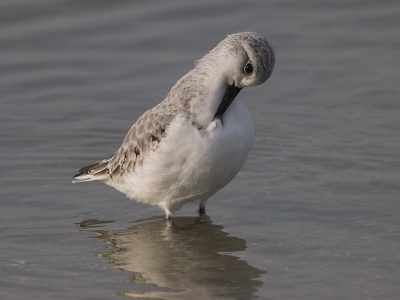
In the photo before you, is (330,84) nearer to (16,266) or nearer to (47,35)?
(47,35)

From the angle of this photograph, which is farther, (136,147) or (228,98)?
(136,147)

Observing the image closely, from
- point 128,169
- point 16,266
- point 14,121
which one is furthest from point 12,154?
point 16,266

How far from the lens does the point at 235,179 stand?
916cm

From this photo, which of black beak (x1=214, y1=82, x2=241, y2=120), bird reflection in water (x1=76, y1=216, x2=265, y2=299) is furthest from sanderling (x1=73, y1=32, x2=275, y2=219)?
bird reflection in water (x1=76, y1=216, x2=265, y2=299)

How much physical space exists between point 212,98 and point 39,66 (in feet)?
22.9

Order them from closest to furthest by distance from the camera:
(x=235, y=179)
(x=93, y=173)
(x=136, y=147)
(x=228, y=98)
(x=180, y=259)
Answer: (x=180, y=259)
(x=228, y=98)
(x=136, y=147)
(x=93, y=173)
(x=235, y=179)

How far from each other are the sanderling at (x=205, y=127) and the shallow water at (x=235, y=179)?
65 centimetres

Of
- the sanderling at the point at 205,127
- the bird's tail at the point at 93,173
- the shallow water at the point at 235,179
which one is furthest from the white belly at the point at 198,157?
the bird's tail at the point at 93,173

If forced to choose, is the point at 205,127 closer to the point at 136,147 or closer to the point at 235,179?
the point at 136,147

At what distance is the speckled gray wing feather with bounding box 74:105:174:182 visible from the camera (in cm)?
748

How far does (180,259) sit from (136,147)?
4.81 feet

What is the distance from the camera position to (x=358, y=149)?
973cm

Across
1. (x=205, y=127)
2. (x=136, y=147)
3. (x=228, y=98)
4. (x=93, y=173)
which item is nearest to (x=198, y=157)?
(x=205, y=127)

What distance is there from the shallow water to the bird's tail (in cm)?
27
